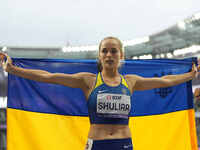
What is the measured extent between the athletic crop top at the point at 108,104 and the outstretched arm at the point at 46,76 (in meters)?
0.18

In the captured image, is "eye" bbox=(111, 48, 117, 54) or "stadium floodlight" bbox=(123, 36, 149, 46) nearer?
"eye" bbox=(111, 48, 117, 54)

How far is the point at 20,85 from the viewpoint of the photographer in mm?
2834

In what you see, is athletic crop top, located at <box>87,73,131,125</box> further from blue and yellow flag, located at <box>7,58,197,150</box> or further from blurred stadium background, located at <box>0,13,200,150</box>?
blurred stadium background, located at <box>0,13,200,150</box>

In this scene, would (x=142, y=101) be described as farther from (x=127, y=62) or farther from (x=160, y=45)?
(x=160, y=45)

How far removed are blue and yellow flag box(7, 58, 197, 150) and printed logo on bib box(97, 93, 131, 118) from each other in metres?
0.99

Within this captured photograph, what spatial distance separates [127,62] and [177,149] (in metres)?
1.32

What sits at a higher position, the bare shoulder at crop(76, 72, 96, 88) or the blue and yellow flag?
the bare shoulder at crop(76, 72, 96, 88)

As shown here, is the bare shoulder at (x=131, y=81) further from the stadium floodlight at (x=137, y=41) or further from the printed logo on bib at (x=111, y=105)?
the stadium floodlight at (x=137, y=41)

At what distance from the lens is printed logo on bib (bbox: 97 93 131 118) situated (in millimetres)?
2070

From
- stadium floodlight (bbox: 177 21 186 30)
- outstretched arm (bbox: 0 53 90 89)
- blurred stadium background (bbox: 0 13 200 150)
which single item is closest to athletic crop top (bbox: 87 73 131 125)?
outstretched arm (bbox: 0 53 90 89)

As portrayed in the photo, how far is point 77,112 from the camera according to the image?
3021mm

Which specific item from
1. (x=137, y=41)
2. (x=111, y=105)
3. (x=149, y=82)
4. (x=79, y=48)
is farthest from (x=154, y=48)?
(x=111, y=105)

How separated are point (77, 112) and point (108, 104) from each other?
1031mm

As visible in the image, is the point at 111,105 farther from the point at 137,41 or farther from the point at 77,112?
the point at 137,41
